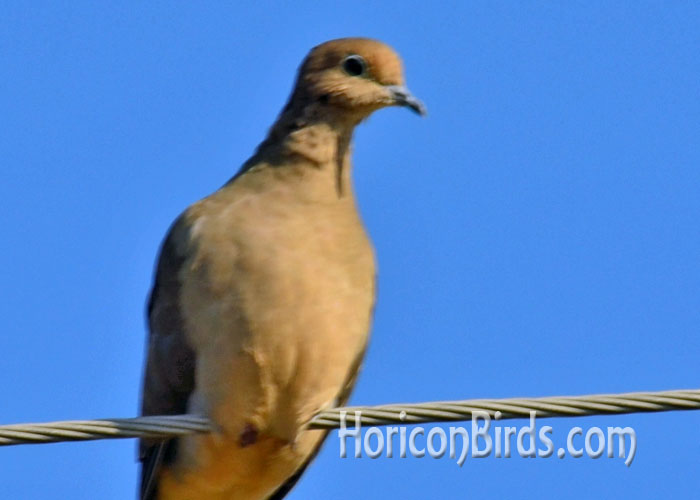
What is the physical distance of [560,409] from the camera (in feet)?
13.8

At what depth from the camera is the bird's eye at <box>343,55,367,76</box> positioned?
620 cm

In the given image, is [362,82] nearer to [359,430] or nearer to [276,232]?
[276,232]

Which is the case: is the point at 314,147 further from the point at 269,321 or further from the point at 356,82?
the point at 269,321

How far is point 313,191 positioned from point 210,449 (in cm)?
106

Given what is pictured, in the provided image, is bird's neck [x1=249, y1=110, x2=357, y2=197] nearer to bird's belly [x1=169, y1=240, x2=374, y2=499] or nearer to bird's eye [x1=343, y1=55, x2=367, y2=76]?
bird's eye [x1=343, y1=55, x2=367, y2=76]

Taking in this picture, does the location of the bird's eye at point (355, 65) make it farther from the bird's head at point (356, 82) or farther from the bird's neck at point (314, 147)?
the bird's neck at point (314, 147)

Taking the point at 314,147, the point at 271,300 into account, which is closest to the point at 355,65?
the point at 314,147

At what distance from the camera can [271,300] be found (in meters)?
5.48

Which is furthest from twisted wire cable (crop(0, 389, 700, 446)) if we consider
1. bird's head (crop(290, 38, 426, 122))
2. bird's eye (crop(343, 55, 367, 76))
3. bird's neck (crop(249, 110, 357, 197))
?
bird's eye (crop(343, 55, 367, 76))

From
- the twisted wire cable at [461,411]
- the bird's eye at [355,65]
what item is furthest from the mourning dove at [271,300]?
the twisted wire cable at [461,411]

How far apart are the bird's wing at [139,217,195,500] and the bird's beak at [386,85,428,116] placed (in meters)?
0.99

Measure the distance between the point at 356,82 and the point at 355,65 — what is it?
8 cm

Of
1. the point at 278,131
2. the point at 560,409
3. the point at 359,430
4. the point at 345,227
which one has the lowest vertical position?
the point at 560,409

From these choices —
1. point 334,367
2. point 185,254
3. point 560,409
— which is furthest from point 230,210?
point 560,409
